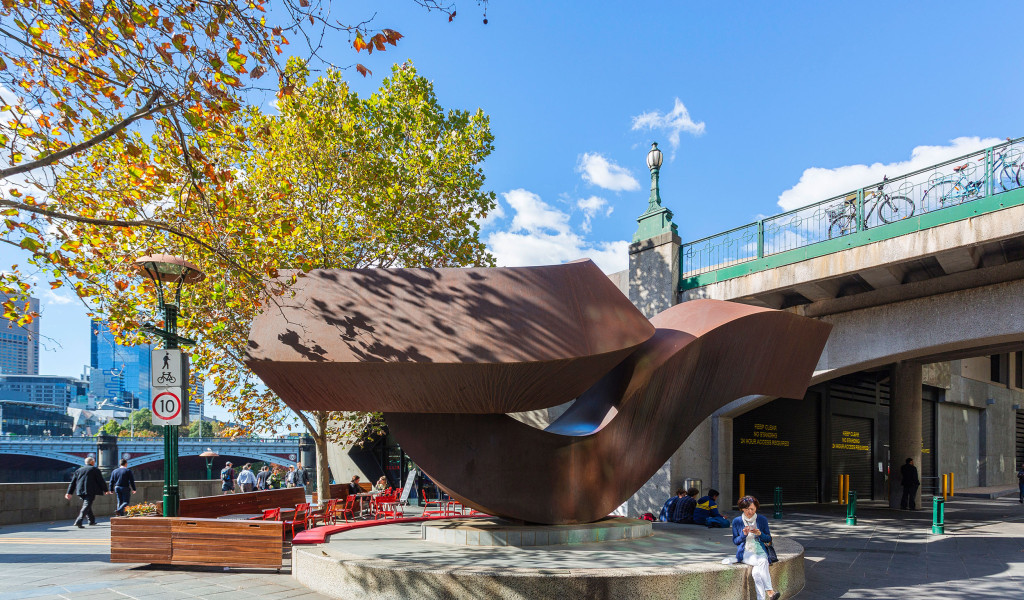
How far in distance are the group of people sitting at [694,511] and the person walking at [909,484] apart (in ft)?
38.6

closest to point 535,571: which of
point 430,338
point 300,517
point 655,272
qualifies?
point 430,338

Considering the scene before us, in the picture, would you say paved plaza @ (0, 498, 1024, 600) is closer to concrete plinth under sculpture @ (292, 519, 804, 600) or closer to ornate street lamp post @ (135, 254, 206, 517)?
concrete plinth under sculpture @ (292, 519, 804, 600)

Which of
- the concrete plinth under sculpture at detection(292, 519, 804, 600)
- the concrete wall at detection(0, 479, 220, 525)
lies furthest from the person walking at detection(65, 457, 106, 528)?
the concrete plinth under sculpture at detection(292, 519, 804, 600)

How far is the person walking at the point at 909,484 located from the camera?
824 inches

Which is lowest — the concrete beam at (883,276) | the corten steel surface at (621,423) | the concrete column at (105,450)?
the concrete column at (105,450)

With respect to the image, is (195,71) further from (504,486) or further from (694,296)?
(694,296)

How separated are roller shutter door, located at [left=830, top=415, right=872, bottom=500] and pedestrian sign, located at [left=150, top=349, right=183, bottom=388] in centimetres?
2217

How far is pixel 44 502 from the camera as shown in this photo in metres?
16.9

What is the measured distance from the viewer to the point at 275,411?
16.3 m

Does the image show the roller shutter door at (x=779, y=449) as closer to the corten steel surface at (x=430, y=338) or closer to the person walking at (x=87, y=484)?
the corten steel surface at (x=430, y=338)

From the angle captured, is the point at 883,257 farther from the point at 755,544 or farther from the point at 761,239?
the point at 755,544

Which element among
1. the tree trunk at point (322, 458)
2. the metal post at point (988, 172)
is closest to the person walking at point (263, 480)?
the tree trunk at point (322, 458)

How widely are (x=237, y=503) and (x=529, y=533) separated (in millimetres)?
7100

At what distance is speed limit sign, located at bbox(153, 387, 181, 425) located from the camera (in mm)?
9359
